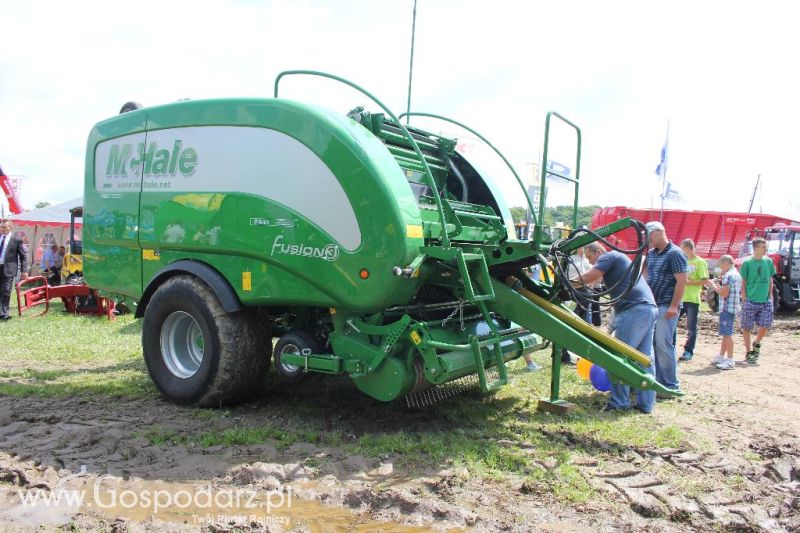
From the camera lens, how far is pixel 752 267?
8.25m

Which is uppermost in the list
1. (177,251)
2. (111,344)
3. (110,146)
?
(110,146)

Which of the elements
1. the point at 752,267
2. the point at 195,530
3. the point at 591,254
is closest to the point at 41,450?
the point at 195,530

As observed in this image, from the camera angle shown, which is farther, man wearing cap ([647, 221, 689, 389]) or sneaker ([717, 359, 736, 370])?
sneaker ([717, 359, 736, 370])

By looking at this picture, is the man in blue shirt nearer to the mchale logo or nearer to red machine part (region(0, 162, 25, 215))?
the mchale logo

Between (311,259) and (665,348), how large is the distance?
11.9 feet

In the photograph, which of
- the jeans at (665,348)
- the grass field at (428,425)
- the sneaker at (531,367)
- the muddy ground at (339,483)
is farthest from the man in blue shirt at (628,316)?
the sneaker at (531,367)

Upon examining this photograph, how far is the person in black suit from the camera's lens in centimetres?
1019

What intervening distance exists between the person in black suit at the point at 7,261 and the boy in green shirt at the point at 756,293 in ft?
36.9

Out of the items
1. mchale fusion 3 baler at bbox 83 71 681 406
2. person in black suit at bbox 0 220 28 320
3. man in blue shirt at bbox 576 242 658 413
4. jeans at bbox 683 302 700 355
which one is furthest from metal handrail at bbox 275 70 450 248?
person in black suit at bbox 0 220 28 320

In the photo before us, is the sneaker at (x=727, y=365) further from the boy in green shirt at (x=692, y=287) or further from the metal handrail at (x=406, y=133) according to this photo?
the metal handrail at (x=406, y=133)

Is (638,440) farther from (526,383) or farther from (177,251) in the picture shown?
(177,251)

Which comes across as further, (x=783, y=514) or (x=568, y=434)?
(x=568, y=434)

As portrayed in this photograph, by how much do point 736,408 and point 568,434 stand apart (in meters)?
2.03

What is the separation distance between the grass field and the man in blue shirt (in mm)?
200
